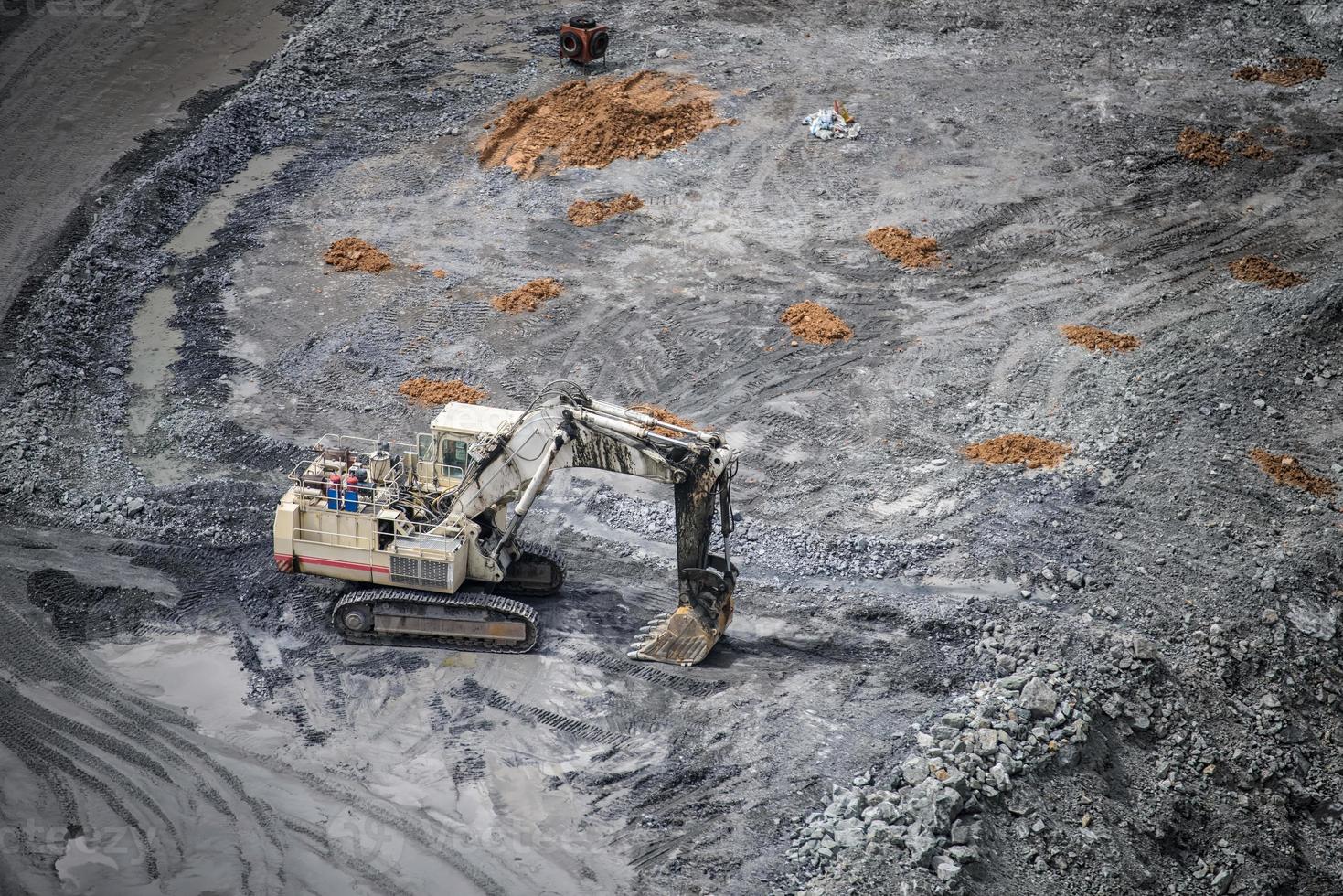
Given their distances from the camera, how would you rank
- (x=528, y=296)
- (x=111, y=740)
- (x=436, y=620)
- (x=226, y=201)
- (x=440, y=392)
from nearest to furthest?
1. (x=111, y=740)
2. (x=436, y=620)
3. (x=440, y=392)
4. (x=528, y=296)
5. (x=226, y=201)

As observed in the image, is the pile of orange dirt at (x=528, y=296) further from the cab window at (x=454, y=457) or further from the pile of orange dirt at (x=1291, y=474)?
the pile of orange dirt at (x=1291, y=474)

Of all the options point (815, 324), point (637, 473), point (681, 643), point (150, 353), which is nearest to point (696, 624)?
point (681, 643)

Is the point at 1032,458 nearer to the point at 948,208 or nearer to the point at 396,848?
the point at 948,208

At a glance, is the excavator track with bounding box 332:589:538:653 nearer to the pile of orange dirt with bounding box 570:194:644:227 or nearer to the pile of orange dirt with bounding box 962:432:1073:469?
the pile of orange dirt with bounding box 962:432:1073:469

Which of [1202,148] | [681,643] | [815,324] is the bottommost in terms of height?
[681,643]

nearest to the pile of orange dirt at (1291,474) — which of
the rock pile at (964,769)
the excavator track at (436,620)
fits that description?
the rock pile at (964,769)

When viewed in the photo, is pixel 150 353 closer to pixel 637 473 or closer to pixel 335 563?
pixel 335 563
